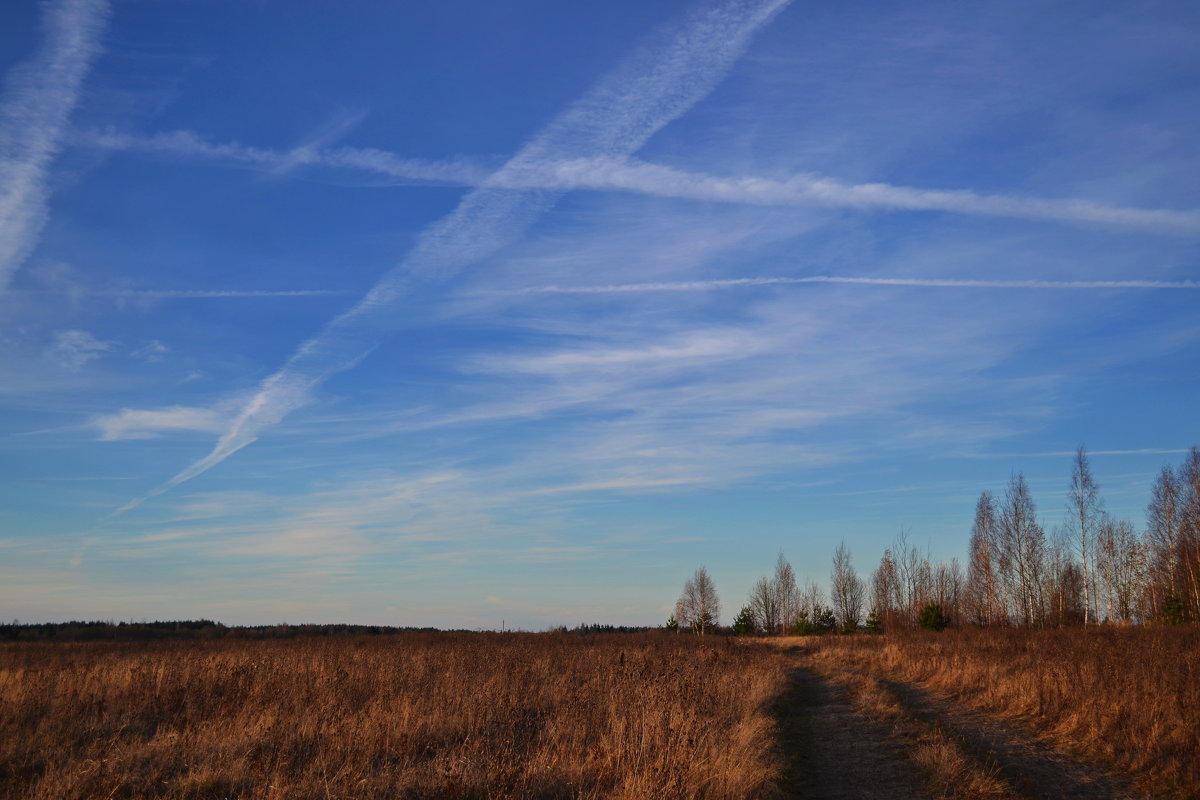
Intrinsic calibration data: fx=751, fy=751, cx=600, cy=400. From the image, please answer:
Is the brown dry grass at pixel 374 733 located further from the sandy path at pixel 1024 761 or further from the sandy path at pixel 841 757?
the sandy path at pixel 1024 761

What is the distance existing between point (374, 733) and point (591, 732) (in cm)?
270

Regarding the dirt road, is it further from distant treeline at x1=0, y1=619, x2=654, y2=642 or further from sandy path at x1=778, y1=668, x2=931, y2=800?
distant treeline at x1=0, y1=619, x2=654, y2=642

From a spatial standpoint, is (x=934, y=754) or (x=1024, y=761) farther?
(x=1024, y=761)

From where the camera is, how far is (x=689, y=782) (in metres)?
6.82

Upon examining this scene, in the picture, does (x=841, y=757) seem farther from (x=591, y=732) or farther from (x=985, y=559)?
(x=985, y=559)

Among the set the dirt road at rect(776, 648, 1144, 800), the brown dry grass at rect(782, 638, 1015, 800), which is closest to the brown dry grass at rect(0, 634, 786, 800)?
the dirt road at rect(776, 648, 1144, 800)

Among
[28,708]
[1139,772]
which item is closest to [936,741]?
[1139,772]

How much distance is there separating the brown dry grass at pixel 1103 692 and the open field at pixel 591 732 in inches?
1.7

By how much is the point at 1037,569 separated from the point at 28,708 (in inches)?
2206

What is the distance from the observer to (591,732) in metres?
9.66

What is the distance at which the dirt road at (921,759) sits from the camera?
7.73 metres

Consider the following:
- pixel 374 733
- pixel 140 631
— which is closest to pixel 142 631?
pixel 140 631

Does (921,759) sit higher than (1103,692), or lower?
lower

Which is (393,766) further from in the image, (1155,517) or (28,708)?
(1155,517)
